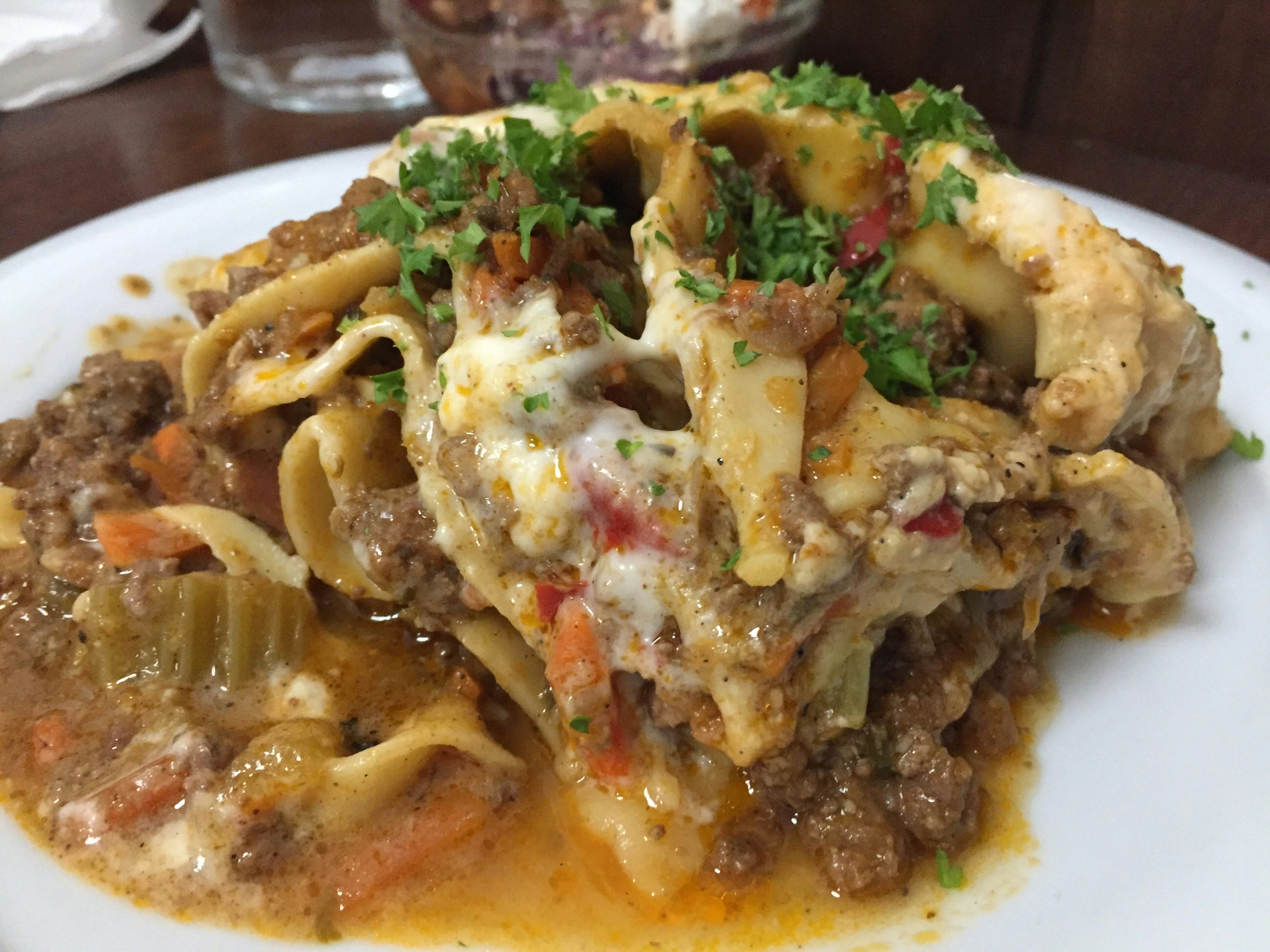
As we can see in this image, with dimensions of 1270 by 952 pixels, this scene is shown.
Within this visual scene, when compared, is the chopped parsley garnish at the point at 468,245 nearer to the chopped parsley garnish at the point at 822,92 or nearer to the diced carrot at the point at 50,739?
the chopped parsley garnish at the point at 822,92

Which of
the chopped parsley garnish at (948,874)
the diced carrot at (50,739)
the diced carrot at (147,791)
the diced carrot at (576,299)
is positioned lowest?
the chopped parsley garnish at (948,874)

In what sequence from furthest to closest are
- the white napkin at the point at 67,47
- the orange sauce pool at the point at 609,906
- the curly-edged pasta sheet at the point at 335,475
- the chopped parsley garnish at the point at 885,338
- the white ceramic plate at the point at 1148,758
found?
the white napkin at the point at 67,47 < the curly-edged pasta sheet at the point at 335,475 < the chopped parsley garnish at the point at 885,338 < the orange sauce pool at the point at 609,906 < the white ceramic plate at the point at 1148,758

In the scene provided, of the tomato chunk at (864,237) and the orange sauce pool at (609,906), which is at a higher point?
the tomato chunk at (864,237)

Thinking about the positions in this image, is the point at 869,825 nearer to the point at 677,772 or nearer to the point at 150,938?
the point at 677,772

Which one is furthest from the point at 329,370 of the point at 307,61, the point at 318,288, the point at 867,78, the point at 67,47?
the point at 67,47

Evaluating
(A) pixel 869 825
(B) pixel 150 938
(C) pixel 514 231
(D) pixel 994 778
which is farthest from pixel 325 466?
(D) pixel 994 778

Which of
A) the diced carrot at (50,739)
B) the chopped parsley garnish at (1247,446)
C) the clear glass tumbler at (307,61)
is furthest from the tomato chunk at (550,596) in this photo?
the clear glass tumbler at (307,61)
